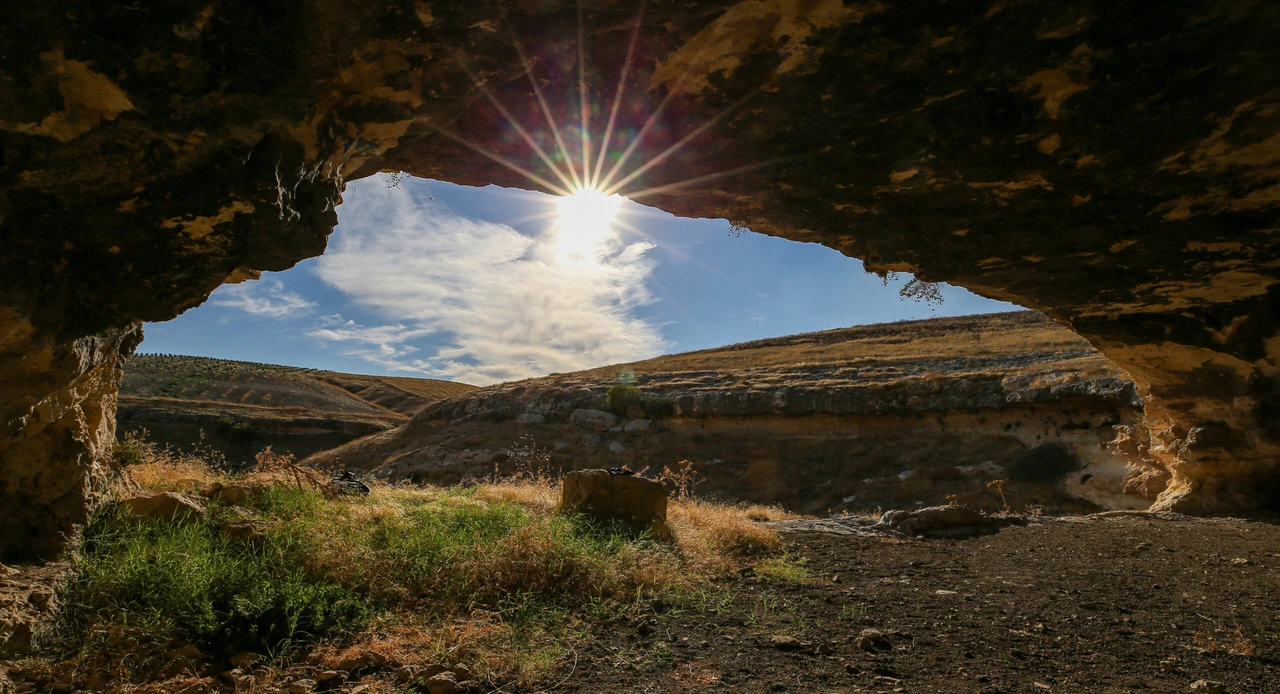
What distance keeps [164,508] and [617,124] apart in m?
4.34

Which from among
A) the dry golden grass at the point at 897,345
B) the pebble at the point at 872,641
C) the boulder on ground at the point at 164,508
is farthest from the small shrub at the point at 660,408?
the pebble at the point at 872,641

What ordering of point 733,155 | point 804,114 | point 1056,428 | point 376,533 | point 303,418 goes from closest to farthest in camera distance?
point 804,114 < point 733,155 < point 376,533 < point 1056,428 < point 303,418

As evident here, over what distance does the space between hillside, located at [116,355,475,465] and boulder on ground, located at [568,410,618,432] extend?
10.4 meters

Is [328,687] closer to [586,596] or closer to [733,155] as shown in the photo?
[586,596]

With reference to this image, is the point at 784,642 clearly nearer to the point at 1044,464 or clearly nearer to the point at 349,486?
the point at 349,486

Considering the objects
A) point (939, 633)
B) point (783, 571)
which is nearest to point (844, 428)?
point (783, 571)

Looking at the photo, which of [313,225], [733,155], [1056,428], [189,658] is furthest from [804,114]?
[1056,428]

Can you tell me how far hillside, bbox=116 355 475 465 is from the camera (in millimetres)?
31141

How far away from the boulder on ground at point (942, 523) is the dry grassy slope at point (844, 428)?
22.1ft

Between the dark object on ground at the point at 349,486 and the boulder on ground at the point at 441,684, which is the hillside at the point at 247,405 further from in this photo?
the boulder on ground at the point at 441,684

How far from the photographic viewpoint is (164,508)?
4762 mm

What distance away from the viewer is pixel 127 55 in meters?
2.49

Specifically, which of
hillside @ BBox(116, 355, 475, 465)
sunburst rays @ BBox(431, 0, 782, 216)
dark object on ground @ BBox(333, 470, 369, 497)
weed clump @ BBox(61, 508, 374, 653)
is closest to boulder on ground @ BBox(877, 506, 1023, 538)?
sunburst rays @ BBox(431, 0, 782, 216)

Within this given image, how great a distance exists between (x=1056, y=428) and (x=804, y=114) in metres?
16.6
